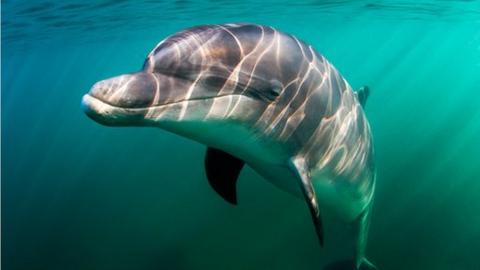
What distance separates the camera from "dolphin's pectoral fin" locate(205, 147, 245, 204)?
4.82m

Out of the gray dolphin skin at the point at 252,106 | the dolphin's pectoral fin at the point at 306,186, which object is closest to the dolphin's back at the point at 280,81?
the gray dolphin skin at the point at 252,106

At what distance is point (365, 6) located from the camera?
25.6 metres

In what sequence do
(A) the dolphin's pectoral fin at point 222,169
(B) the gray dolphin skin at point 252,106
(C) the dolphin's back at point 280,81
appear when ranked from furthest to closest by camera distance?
(A) the dolphin's pectoral fin at point 222,169 → (C) the dolphin's back at point 280,81 → (B) the gray dolphin skin at point 252,106

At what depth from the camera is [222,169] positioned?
4.93 m

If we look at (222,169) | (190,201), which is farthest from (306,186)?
(190,201)

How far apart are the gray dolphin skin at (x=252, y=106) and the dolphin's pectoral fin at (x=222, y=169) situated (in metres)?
0.01

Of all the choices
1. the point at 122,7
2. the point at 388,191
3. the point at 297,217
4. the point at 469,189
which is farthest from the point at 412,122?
the point at 122,7

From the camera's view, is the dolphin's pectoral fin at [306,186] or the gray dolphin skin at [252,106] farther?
the dolphin's pectoral fin at [306,186]

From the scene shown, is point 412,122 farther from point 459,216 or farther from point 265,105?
point 265,105

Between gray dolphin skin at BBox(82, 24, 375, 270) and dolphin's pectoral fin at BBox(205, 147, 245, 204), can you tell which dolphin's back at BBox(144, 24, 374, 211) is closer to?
gray dolphin skin at BBox(82, 24, 375, 270)

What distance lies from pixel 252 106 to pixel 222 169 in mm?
1766

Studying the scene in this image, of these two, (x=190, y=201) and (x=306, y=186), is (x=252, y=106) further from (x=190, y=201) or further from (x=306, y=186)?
(x=190, y=201)

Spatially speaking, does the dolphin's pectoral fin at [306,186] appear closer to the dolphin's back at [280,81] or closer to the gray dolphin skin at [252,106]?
the gray dolphin skin at [252,106]

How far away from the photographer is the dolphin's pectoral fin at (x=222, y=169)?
482 centimetres
